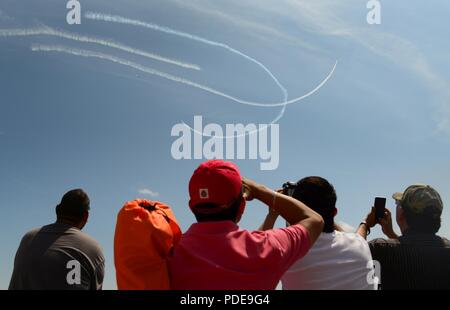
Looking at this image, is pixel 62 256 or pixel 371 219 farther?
pixel 62 256

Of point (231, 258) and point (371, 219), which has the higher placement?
point (371, 219)

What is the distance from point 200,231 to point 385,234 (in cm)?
453

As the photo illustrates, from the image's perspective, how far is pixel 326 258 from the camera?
6555mm

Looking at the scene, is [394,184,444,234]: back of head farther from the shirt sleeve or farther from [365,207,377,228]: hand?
the shirt sleeve

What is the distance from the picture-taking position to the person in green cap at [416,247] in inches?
308

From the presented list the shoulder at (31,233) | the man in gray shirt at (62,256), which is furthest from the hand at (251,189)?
the shoulder at (31,233)

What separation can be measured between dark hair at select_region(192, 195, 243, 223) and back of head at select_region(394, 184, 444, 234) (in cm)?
411

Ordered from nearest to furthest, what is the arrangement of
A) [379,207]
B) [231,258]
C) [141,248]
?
[141,248]
[231,258]
[379,207]

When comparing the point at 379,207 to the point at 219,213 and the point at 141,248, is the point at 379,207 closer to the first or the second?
the point at 219,213

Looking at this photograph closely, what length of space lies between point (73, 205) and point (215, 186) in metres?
5.75

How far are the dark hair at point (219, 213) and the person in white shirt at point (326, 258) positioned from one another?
5.64ft

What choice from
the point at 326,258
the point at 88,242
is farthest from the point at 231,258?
the point at 88,242

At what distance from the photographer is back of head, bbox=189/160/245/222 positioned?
16.6 ft

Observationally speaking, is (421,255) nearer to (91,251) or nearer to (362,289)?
(362,289)
